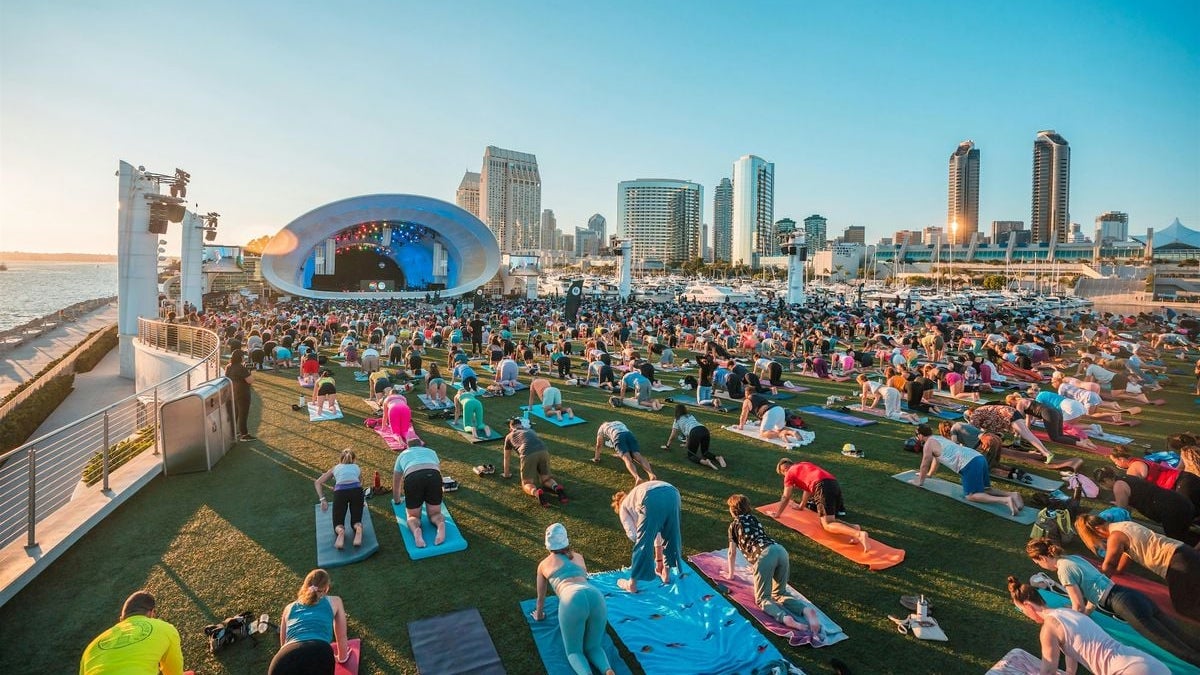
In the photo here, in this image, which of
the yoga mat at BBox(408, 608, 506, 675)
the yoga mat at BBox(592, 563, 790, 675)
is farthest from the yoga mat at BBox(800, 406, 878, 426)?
the yoga mat at BBox(408, 608, 506, 675)

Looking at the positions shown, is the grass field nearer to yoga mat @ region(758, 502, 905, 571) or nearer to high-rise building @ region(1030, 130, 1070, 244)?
yoga mat @ region(758, 502, 905, 571)

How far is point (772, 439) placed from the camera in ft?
32.9

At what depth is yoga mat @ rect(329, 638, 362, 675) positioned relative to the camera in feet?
13.8

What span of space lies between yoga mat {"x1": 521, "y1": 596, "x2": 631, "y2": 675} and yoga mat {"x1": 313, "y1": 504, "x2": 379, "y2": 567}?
6.44 feet

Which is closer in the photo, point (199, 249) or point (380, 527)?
point (380, 527)

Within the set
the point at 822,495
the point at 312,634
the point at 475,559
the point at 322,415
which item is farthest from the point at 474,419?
the point at 312,634

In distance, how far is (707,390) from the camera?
12922mm

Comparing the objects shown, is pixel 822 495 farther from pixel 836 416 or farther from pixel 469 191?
pixel 469 191

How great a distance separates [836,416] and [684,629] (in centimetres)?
822

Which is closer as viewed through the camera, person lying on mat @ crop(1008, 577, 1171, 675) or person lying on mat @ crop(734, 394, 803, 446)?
person lying on mat @ crop(1008, 577, 1171, 675)

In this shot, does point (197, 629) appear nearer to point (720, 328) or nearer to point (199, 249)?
point (720, 328)

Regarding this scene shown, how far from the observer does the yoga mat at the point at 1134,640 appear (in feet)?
14.1

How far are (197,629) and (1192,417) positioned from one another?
687 inches

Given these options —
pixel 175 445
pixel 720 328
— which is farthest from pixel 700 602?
pixel 720 328
